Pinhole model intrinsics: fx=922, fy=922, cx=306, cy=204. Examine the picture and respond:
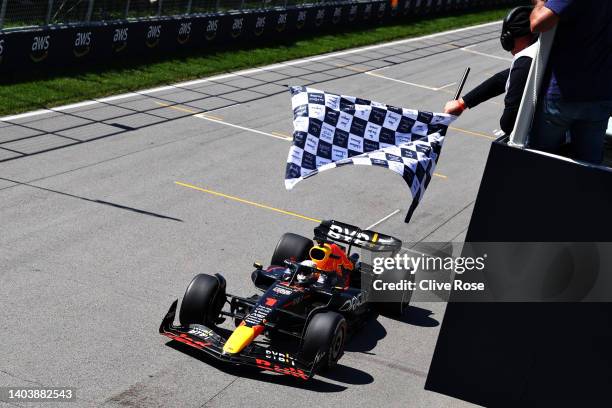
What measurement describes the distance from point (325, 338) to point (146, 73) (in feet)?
55.2

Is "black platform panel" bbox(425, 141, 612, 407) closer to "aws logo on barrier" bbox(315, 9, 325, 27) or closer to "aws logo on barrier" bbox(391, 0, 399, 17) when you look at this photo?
"aws logo on barrier" bbox(315, 9, 325, 27)

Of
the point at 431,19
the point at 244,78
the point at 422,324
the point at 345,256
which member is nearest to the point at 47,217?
the point at 345,256

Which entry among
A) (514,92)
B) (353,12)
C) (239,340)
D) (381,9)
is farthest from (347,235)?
(381,9)

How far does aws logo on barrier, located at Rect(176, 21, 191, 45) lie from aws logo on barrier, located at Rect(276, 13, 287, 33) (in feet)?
19.2

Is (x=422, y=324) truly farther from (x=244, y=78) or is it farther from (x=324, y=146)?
(x=244, y=78)

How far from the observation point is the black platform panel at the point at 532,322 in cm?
470

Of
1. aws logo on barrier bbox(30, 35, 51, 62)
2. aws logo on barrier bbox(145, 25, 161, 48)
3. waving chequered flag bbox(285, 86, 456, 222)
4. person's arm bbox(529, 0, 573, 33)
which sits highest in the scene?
person's arm bbox(529, 0, 573, 33)

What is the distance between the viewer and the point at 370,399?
9.46m

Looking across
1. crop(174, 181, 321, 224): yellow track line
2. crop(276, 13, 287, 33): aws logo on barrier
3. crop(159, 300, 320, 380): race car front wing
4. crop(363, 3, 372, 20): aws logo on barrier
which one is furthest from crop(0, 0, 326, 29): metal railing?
crop(159, 300, 320, 380): race car front wing

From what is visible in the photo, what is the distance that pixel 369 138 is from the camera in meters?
6.80

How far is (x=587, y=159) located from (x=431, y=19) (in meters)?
44.6

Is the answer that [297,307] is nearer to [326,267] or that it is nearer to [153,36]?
[326,267]

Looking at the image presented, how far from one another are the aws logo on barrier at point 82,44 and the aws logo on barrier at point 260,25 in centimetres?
917

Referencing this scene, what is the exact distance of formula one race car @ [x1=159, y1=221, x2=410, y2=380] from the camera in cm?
948
